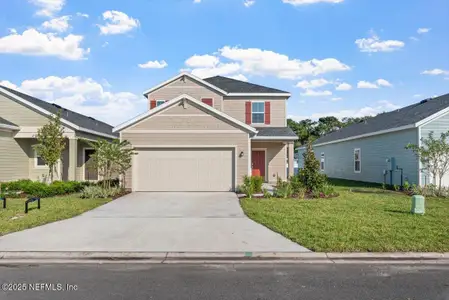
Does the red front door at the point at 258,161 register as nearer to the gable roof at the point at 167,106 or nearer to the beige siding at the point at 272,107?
the beige siding at the point at 272,107

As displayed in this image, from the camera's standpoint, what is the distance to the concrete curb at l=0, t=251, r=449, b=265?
19.3 feet

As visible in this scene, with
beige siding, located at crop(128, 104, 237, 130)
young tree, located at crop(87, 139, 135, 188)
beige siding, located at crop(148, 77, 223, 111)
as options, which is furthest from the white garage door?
beige siding, located at crop(148, 77, 223, 111)

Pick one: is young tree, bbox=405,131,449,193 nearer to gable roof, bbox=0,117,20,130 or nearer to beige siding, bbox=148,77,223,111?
beige siding, bbox=148,77,223,111

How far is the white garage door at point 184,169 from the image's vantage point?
16.2 meters

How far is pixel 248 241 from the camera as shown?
6.96 metres

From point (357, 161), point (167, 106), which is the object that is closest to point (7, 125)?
point (167, 106)

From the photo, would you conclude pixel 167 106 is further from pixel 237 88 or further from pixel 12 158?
pixel 12 158

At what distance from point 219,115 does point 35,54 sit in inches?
474

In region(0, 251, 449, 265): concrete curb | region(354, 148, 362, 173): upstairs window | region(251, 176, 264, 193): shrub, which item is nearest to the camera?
region(0, 251, 449, 265): concrete curb

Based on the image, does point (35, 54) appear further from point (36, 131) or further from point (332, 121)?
point (332, 121)

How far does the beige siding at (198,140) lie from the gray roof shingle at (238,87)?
6.51 meters

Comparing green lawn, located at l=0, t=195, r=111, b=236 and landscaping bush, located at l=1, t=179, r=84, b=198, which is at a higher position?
landscaping bush, located at l=1, t=179, r=84, b=198

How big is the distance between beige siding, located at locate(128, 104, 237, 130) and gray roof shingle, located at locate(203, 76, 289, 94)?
6212 millimetres

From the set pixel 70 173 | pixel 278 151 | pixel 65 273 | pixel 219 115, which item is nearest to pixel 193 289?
pixel 65 273
